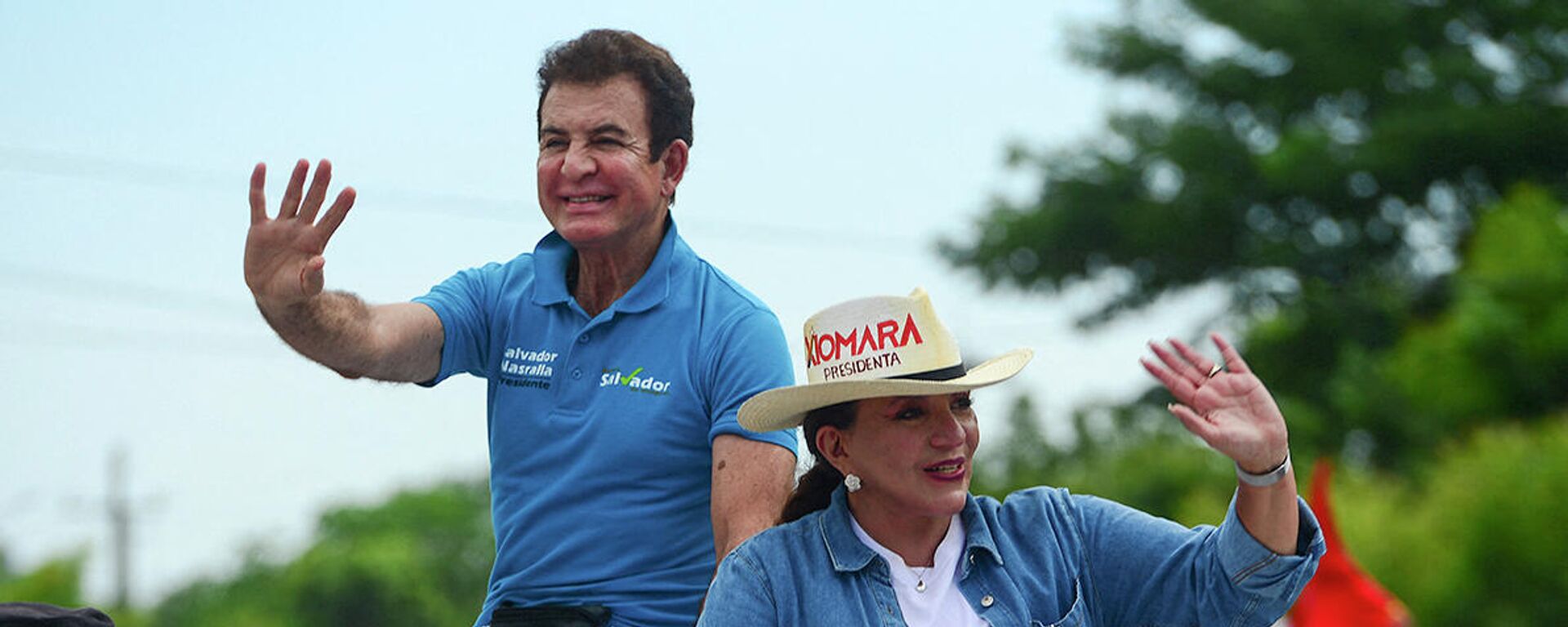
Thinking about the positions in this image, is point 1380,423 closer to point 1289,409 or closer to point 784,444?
point 1289,409

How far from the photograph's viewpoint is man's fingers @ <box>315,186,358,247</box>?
356 centimetres

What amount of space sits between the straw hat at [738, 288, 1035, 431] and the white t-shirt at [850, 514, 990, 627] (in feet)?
0.83

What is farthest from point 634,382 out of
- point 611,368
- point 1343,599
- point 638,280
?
point 1343,599

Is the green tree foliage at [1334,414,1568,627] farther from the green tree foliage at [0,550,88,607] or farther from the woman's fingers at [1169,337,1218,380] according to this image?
the green tree foliage at [0,550,88,607]

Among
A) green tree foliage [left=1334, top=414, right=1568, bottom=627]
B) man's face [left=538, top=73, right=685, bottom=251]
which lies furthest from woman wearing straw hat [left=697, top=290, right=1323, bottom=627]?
green tree foliage [left=1334, top=414, right=1568, bottom=627]

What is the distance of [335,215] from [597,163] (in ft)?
1.69

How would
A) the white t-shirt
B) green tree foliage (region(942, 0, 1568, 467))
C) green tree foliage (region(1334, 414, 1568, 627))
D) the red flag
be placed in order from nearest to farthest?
the white t-shirt → the red flag → green tree foliage (region(1334, 414, 1568, 627)) → green tree foliage (region(942, 0, 1568, 467))

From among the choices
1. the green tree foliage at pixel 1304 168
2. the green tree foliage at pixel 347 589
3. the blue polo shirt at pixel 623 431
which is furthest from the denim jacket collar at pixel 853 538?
the green tree foliage at pixel 347 589

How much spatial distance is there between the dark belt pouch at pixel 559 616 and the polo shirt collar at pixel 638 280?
593 millimetres

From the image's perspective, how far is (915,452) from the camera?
11.2 ft

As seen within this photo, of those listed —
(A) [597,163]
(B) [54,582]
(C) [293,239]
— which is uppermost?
(A) [597,163]

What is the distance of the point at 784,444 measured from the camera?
373 cm

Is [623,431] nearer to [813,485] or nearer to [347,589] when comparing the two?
[813,485]

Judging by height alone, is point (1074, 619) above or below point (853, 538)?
below
